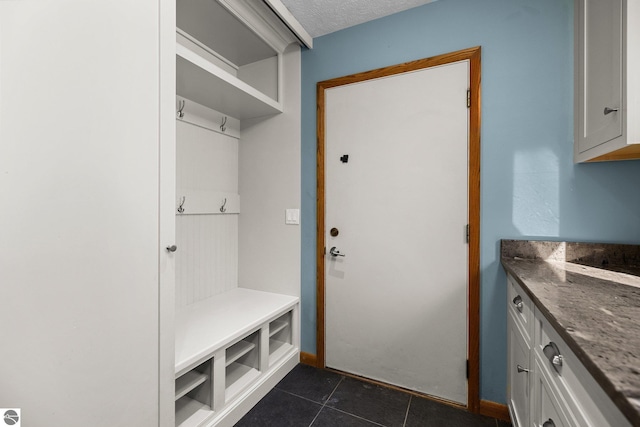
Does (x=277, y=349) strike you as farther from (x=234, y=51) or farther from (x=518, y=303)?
(x=234, y=51)

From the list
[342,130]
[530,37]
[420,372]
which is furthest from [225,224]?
[530,37]

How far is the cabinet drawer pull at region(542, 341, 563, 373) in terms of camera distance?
79 cm

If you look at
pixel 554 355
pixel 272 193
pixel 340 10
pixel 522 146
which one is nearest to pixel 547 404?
pixel 554 355

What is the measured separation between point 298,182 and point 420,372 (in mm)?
1560

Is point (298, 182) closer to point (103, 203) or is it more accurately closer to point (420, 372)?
point (103, 203)

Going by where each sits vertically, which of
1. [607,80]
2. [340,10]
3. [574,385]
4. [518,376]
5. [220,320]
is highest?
[340,10]

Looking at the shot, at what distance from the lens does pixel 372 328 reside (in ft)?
6.31

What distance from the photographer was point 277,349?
2117mm

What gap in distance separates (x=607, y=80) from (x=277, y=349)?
2.42m

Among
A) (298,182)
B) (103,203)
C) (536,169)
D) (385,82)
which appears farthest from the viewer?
(298,182)

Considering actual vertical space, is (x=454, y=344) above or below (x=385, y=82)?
below

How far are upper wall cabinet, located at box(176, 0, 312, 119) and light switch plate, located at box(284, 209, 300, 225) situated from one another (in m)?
0.80

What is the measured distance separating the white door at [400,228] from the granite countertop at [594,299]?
426mm

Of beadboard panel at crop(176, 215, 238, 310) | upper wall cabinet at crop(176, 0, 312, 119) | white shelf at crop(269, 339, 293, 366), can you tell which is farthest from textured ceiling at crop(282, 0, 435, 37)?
white shelf at crop(269, 339, 293, 366)
